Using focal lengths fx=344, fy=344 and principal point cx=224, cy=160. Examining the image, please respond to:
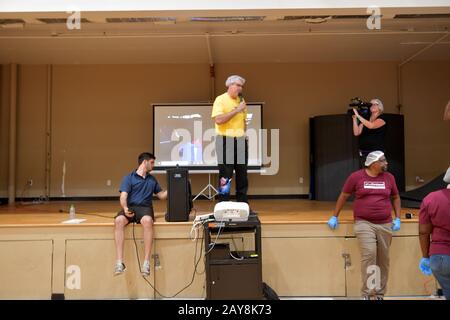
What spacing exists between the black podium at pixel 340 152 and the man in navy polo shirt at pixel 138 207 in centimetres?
342

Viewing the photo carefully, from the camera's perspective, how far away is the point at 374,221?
3.03 metres

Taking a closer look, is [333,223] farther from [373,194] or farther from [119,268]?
[119,268]

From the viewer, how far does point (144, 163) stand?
346cm

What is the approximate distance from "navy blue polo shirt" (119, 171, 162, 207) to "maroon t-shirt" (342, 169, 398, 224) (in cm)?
188

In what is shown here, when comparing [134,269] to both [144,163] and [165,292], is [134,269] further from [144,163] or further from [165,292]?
[144,163]

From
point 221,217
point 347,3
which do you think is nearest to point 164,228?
point 221,217

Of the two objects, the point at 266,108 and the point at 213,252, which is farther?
the point at 266,108

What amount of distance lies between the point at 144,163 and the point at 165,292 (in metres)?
1.27

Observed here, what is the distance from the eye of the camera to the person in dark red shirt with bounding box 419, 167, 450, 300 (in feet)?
6.03

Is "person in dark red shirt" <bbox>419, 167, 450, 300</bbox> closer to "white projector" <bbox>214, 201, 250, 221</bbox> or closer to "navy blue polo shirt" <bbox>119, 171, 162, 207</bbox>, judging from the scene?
"white projector" <bbox>214, 201, 250, 221</bbox>

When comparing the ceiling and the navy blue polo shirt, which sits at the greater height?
the ceiling

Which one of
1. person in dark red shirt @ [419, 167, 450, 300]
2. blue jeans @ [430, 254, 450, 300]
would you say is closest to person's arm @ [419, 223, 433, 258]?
person in dark red shirt @ [419, 167, 450, 300]

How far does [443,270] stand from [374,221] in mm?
1205

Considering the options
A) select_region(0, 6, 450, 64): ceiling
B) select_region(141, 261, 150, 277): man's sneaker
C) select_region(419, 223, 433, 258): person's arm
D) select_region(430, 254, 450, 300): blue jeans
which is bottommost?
select_region(141, 261, 150, 277): man's sneaker
